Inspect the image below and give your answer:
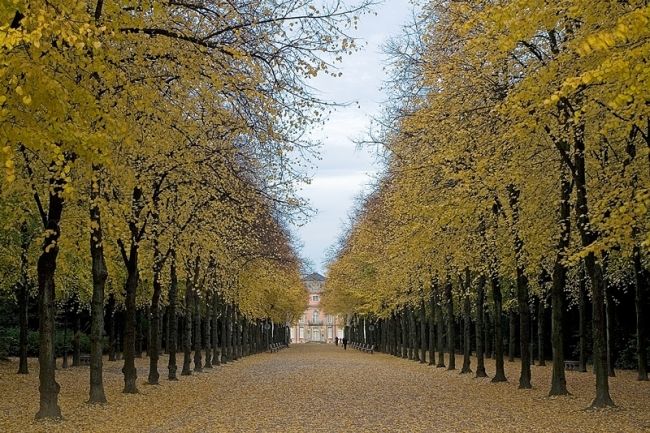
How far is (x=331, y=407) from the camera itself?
18.0 m

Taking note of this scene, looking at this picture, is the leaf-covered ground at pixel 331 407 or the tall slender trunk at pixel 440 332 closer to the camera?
the leaf-covered ground at pixel 331 407

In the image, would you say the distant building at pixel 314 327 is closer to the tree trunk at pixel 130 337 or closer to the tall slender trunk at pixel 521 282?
the tall slender trunk at pixel 521 282

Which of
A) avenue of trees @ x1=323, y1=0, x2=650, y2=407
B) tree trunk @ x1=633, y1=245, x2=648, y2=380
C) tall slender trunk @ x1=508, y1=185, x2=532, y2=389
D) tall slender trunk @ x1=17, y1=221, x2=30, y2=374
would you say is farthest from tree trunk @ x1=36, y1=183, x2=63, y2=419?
tree trunk @ x1=633, y1=245, x2=648, y2=380

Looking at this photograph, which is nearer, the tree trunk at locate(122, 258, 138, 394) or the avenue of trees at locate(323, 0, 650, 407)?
the avenue of trees at locate(323, 0, 650, 407)

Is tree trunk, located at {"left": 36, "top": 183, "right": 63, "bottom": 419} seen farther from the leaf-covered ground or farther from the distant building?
the distant building

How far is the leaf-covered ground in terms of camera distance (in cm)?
1402

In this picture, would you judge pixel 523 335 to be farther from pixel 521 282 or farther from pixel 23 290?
pixel 23 290

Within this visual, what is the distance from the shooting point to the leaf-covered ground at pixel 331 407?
1402cm

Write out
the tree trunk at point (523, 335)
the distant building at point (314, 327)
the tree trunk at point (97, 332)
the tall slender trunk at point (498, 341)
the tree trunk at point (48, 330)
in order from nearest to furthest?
the tree trunk at point (48, 330), the tree trunk at point (97, 332), the tree trunk at point (523, 335), the tall slender trunk at point (498, 341), the distant building at point (314, 327)

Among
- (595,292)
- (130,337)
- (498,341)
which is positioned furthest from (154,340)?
(595,292)

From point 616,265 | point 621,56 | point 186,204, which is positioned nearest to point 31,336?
point 186,204

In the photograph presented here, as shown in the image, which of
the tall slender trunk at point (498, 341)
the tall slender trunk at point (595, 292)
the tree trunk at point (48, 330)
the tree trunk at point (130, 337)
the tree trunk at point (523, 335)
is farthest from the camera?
the tall slender trunk at point (498, 341)

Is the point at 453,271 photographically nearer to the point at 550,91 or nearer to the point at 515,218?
the point at 515,218

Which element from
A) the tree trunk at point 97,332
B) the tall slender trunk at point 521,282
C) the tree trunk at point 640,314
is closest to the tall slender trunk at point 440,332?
the tree trunk at point 640,314
